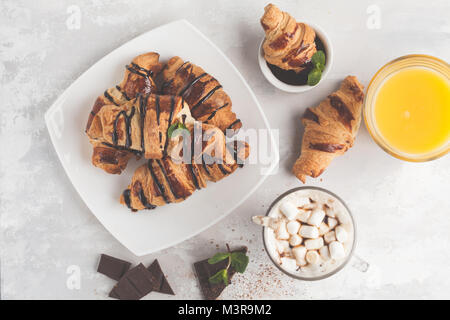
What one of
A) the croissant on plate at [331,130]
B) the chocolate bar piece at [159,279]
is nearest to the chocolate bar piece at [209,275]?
the chocolate bar piece at [159,279]

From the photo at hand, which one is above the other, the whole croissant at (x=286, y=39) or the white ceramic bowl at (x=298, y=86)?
the whole croissant at (x=286, y=39)

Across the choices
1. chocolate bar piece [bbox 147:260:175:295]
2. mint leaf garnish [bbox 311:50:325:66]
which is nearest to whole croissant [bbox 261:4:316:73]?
mint leaf garnish [bbox 311:50:325:66]

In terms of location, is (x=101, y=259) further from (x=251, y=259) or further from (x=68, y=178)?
(x=251, y=259)

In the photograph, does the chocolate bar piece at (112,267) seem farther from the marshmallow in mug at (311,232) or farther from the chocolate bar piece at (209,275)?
the marshmallow in mug at (311,232)

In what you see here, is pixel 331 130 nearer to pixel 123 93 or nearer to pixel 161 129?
pixel 161 129

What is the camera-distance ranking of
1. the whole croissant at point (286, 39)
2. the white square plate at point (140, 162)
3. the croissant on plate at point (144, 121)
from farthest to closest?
the white square plate at point (140, 162), the whole croissant at point (286, 39), the croissant on plate at point (144, 121)

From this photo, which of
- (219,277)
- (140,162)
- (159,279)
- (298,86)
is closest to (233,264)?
(219,277)

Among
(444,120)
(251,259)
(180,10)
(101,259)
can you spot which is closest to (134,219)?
(101,259)
